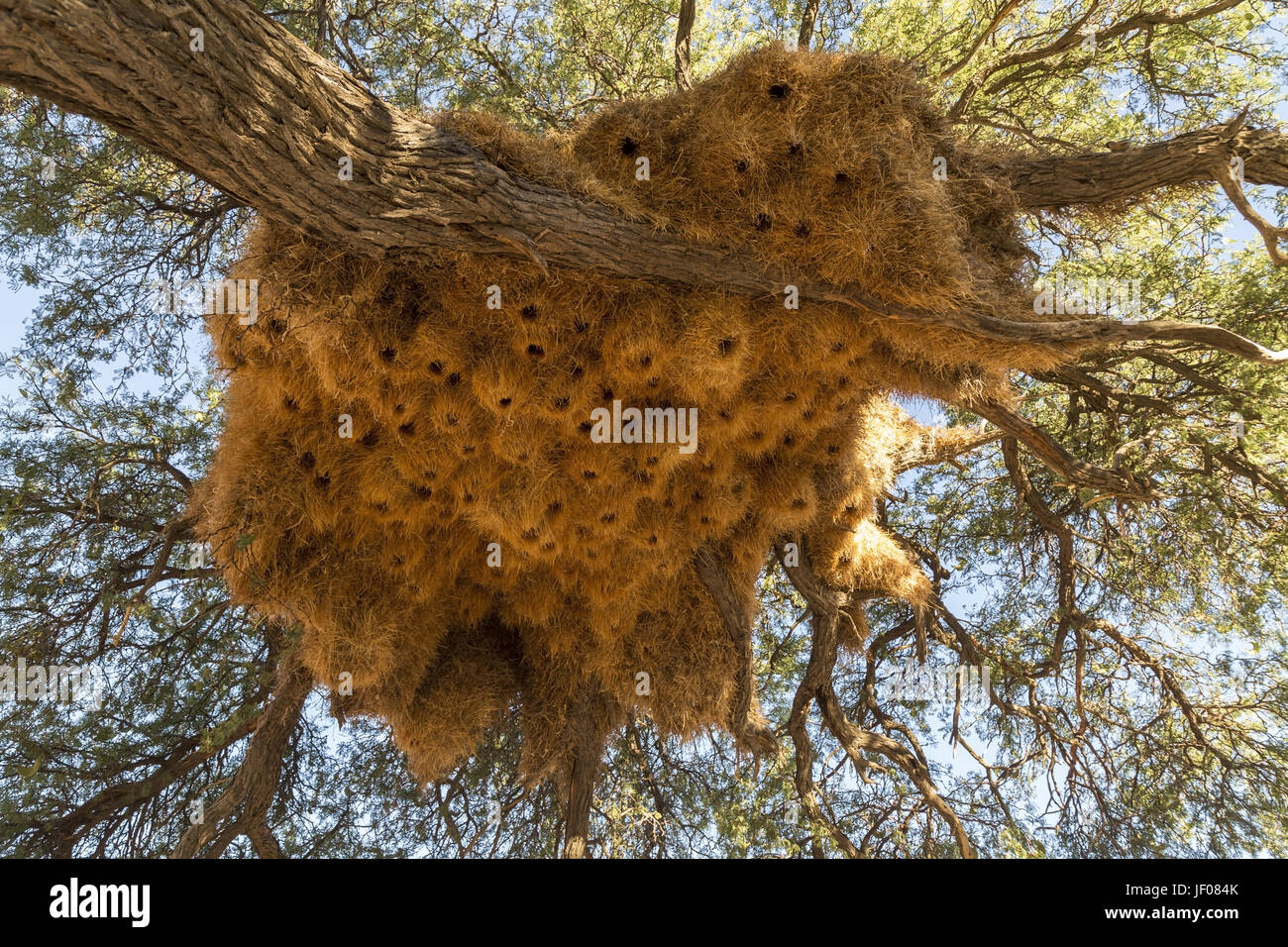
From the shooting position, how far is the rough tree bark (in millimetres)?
2988

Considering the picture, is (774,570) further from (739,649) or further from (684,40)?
(684,40)

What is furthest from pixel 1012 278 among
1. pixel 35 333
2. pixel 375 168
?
pixel 35 333

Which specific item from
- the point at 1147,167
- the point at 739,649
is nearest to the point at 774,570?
the point at 739,649

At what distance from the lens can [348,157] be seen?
12.0 ft

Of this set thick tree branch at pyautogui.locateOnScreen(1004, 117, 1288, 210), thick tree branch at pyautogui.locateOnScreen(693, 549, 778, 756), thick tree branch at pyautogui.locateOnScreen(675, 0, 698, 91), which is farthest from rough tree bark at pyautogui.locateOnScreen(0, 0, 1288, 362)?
thick tree branch at pyautogui.locateOnScreen(675, 0, 698, 91)

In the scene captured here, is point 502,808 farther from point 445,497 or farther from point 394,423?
point 394,423

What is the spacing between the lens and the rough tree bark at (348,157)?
118 inches

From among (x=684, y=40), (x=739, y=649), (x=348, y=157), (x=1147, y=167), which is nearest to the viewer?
(x=348, y=157)

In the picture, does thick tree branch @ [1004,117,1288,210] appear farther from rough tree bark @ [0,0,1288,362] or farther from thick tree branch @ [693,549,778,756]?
thick tree branch @ [693,549,778,756]

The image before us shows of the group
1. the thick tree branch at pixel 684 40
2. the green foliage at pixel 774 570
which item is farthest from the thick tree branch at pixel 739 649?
the thick tree branch at pixel 684 40

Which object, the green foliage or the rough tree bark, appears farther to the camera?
the green foliage

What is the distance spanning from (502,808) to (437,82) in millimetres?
5874

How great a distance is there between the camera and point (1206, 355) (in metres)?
6.51

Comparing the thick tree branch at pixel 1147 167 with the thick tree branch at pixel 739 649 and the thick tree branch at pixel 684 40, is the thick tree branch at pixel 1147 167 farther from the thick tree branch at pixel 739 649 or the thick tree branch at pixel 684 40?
the thick tree branch at pixel 739 649
